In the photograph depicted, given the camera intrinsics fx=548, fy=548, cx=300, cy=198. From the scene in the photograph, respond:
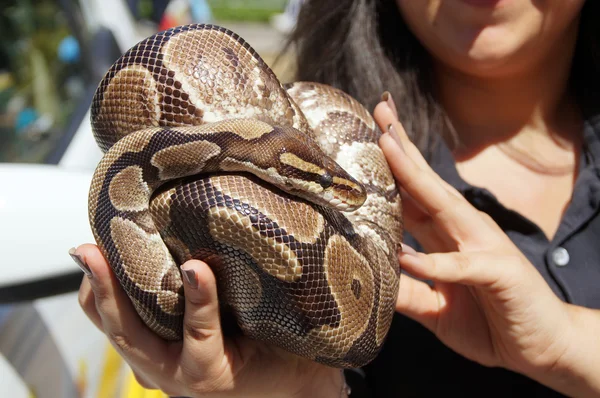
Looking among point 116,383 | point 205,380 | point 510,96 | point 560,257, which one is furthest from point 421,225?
point 116,383

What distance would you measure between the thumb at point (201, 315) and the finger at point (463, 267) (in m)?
0.70

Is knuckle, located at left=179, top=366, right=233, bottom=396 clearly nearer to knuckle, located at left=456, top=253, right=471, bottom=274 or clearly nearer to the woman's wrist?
the woman's wrist

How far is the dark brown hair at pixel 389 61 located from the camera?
2.84m

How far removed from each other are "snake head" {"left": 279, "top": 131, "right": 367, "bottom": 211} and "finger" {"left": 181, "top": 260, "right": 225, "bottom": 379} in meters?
0.36

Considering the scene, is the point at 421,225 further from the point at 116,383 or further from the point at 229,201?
the point at 116,383

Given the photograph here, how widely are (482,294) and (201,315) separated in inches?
44.5

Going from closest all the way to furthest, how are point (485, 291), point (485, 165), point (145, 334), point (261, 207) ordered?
point (261, 207) < point (145, 334) < point (485, 291) < point (485, 165)

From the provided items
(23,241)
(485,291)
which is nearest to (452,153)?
(485,291)

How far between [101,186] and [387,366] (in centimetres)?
174

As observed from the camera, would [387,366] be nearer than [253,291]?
No

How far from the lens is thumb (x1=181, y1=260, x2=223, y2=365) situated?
1.58 meters

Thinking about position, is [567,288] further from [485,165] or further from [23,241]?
[23,241]

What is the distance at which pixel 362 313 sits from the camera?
1730 millimetres

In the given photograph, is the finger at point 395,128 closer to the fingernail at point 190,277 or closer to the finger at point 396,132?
the finger at point 396,132
